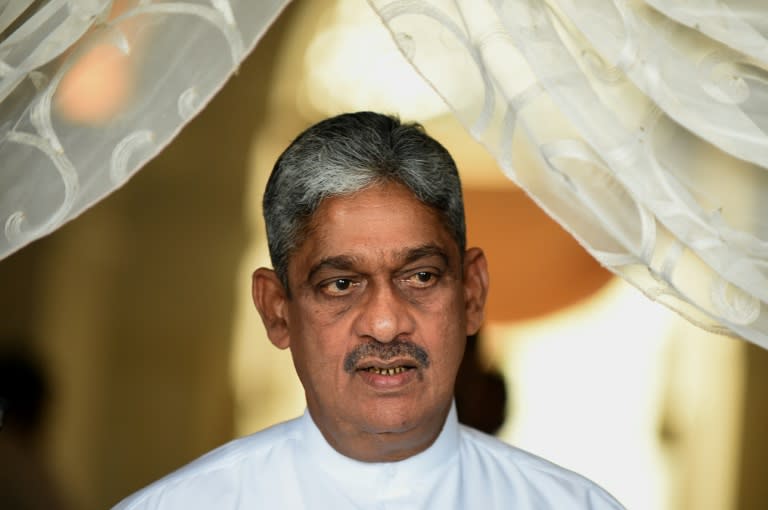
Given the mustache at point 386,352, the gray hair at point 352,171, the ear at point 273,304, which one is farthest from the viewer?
the ear at point 273,304

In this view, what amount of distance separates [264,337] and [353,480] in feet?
6.61

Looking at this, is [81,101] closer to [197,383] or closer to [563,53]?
[563,53]

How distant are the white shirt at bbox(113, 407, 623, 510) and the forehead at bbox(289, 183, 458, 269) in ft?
1.26

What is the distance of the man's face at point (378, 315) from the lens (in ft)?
7.02

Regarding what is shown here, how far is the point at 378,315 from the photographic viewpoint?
212 cm

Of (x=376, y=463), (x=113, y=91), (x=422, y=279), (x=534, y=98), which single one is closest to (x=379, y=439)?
(x=376, y=463)

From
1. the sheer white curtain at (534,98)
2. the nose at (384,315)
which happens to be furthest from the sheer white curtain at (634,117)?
the nose at (384,315)

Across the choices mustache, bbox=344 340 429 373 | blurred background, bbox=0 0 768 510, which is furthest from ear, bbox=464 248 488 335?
blurred background, bbox=0 0 768 510

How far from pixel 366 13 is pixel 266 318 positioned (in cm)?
222

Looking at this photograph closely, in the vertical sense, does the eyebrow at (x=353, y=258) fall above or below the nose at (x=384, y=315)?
above

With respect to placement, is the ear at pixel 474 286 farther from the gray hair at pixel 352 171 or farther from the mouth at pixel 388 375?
the mouth at pixel 388 375

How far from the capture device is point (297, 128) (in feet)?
14.2

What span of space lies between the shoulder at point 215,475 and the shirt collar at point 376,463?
91 millimetres

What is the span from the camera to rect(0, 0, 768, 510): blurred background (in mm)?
4227
